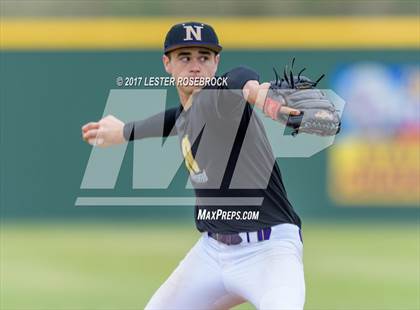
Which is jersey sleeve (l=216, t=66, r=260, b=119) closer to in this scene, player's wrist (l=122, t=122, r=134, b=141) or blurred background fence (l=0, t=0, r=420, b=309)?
player's wrist (l=122, t=122, r=134, b=141)

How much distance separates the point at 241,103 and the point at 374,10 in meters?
10.1

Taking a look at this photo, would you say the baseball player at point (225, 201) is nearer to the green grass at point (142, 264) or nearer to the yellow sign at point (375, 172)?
the green grass at point (142, 264)

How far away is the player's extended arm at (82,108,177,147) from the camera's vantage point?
5.45m

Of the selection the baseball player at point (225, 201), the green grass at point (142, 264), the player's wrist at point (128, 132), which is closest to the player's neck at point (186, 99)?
the baseball player at point (225, 201)

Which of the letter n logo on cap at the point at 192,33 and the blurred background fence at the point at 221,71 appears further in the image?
the blurred background fence at the point at 221,71

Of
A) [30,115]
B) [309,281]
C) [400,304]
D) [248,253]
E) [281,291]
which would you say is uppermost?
[30,115]

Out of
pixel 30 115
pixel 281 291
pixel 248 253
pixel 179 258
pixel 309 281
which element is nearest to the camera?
pixel 281 291

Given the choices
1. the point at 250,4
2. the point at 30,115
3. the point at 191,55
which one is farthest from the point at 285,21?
the point at 191,55

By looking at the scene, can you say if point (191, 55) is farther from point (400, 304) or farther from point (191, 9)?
point (191, 9)

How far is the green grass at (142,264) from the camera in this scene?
7.91 metres

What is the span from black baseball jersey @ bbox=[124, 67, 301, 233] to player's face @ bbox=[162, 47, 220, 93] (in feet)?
0.52

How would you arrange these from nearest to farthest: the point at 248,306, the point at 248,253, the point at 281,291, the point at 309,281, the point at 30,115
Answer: the point at 281,291 < the point at 248,253 < the point at 248,306 < the point at 309,281 < the point at 30,115

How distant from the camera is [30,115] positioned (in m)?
13.5

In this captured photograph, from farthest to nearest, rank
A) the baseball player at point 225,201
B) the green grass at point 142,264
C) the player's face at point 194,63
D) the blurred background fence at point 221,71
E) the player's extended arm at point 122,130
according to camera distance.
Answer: the blurred background fence at point 221,71
the green grass at point 142,264
the player's extended arm at point 122,130
the player's face at point 194,63
the baseball player at point 225,201
